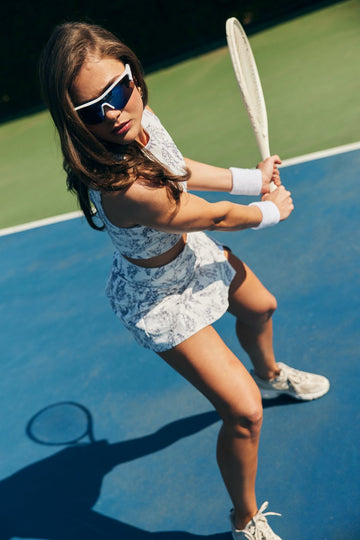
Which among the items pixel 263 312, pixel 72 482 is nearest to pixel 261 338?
pixel 263 312

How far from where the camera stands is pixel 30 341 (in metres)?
4.94

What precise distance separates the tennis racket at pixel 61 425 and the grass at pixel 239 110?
3434mm

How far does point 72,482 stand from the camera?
11.8 ft

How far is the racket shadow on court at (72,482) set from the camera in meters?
3.29

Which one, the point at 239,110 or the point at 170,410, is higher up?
the point at 170,410

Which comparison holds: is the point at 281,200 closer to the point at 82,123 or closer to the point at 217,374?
the point at 217,374

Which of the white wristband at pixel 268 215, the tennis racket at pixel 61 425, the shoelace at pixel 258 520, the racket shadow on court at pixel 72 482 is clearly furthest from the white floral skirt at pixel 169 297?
the tennis racket at pixel 61 425

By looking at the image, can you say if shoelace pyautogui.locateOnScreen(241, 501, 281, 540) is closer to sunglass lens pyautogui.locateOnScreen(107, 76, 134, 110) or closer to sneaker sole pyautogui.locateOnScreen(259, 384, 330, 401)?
sneaker sole pyautogui.locateOnScreen(259, 384, 330, 401)

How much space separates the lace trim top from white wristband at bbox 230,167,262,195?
46 centimetres

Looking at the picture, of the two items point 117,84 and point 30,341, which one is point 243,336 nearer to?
point 117,84

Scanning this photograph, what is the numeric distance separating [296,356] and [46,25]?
1129 centimetres

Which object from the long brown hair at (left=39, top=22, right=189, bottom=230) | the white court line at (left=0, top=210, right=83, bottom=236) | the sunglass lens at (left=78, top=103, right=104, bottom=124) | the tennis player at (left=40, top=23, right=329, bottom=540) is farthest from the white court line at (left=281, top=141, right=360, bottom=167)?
the sunglass lens at (left=78, top=103, right=104, bottom=124)

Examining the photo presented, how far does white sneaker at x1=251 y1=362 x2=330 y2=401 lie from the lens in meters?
3.49

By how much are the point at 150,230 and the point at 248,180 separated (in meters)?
0.82
